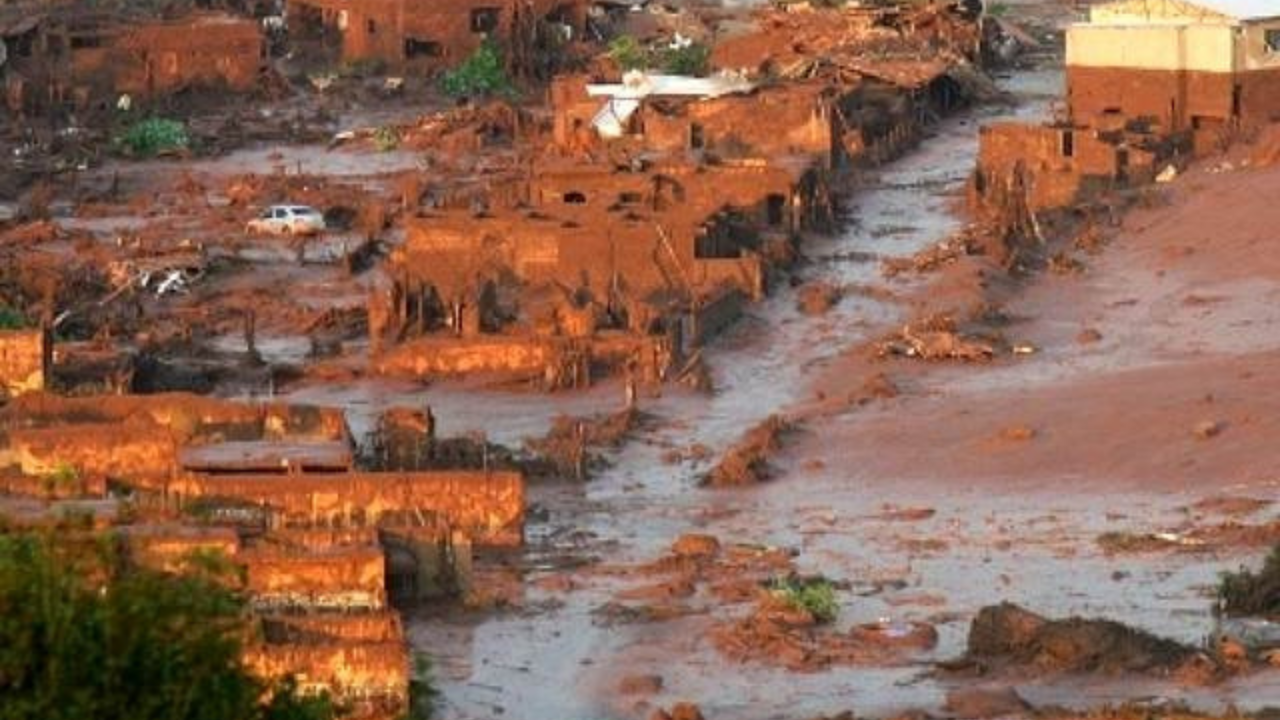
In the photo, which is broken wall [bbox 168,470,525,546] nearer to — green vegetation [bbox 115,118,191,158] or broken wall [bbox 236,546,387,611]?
broken wall [bbox 236,546,387,611]

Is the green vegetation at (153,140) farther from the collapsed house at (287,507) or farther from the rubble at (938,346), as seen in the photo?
the collapsed house at (287,507)

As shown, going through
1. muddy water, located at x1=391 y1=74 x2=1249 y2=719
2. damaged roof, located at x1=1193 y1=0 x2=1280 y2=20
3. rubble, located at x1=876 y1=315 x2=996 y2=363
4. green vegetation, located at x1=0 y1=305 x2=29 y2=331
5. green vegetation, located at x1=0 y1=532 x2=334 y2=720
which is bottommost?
muddy water, located at x1=391 y1=74 x2=1249 y2=719

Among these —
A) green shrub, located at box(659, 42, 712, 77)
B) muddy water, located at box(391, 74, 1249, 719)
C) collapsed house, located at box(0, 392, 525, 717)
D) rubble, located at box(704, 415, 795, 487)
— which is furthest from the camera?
green shrub, located at box(659, 42, 712, 77)

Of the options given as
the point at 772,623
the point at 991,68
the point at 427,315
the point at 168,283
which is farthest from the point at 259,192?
the point at 772,623

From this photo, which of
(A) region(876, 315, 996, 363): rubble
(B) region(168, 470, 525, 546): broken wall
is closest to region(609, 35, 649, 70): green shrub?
(A) region(876, 315, 996, 363): rubble

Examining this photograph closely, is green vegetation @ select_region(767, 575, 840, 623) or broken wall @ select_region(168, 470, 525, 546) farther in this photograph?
broken wall @ select_region(168, 470, 525, 546)

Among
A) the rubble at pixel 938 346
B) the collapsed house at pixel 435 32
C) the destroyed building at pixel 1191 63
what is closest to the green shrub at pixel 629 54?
the collapsed house at pixel 435 32

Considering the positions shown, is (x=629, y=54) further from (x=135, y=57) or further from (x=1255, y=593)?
(x=1255, y=593)

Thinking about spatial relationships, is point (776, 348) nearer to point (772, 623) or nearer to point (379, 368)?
point (379, 368)
